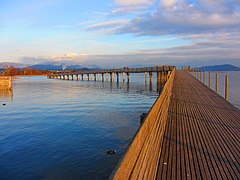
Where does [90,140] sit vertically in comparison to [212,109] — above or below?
below

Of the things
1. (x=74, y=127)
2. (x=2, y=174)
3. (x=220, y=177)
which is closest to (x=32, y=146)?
(x=2, y=174)

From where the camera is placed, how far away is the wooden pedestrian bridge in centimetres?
316

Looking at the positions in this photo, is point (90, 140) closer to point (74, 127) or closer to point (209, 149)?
point (74, 127)

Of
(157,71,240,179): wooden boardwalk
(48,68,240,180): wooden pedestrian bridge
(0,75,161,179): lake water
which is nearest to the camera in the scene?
(48,68,240,180): wooden pedestrian bridge

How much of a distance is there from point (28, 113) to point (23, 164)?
10.7m

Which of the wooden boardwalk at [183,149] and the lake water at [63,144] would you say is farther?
the lake water at [63,144]

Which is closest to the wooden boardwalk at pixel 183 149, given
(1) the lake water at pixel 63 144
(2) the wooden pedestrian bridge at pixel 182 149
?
(2) the wooden pedestrian bridge at pixel 182 149

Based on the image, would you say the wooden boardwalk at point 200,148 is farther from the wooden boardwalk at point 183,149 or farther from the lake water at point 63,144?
the lake water at point 63,144

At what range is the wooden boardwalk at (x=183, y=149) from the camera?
323cm

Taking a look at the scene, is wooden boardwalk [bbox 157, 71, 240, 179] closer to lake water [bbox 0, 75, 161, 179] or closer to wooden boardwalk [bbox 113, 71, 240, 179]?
wooden boardwalk [bbox 113, 71, 240, 179]

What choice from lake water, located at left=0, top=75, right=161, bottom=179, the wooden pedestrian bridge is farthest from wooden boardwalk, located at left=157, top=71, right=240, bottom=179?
lake water, located at left=0, top=75, right=161, bottom=179

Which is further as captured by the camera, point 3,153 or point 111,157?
point 3,153

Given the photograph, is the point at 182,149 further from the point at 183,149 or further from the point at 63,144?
the point at 63,144

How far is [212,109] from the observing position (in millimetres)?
A: 13242
